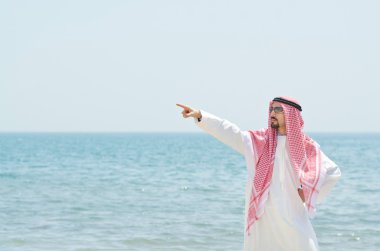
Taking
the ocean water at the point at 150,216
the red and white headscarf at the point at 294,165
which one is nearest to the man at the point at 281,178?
the red and white headscarf at the point at 294,165

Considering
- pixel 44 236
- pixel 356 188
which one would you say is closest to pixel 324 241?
pixel 44 236

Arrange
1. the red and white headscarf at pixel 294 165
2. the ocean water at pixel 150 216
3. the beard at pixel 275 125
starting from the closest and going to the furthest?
the red and white headscarf at pixel 294 165 → the beard at pixel 275 125 → the ocean water at pixel 150 216

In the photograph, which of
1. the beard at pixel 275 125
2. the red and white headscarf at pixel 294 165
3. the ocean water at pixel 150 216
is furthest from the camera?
the ocean water at pixel 150 216

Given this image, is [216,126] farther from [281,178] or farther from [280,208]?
[280,208]

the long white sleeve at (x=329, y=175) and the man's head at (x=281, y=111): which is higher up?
the man's head at (x=281, y=111)

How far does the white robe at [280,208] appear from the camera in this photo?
16.6 ft

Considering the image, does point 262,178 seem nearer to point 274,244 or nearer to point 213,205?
point 274,244

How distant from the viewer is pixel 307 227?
510cm

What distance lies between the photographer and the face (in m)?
5.11

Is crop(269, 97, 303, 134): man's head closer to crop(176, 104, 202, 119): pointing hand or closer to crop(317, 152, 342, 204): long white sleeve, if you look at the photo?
crop(317, 152, 342, 204): long white sleeve

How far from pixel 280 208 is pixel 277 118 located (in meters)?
0.58

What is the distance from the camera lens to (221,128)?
16.7 feet

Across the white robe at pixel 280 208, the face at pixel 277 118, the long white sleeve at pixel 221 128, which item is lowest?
the white robe at pixel 280 208

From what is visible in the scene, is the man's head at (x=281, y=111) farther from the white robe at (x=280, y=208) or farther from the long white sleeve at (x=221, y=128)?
the long white sleeve at (x=221, y=128)
